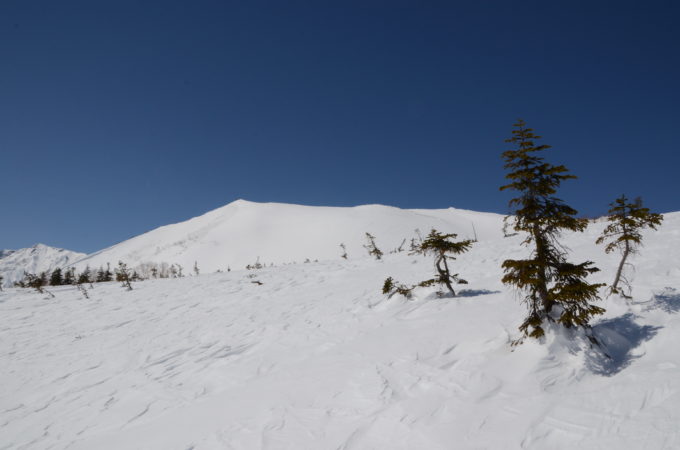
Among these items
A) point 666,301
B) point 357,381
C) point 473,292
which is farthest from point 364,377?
point 666,301

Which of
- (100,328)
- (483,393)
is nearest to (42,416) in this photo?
(100,328)

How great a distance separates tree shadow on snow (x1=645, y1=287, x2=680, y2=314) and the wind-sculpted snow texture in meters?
0.06

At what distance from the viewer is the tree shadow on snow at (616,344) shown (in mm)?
6281

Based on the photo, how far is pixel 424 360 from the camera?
7.77 m

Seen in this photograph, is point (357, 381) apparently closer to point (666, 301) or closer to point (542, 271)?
point (542, 271)

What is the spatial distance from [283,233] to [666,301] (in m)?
112

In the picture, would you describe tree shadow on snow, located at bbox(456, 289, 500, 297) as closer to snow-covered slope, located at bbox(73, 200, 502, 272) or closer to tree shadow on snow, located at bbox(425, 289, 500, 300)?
tree shadow on snow, located at bbox(425, 289, 500, 300)

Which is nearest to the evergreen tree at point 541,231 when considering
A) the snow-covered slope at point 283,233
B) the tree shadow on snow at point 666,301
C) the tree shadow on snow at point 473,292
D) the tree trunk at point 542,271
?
the tree trunk at point 542,271

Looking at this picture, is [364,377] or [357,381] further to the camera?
[364,377]

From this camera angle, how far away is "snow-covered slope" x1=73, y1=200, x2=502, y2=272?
97438 millimetres

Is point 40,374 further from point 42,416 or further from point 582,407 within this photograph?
point 582,407

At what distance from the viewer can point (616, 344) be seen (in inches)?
272

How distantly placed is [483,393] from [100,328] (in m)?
18.5

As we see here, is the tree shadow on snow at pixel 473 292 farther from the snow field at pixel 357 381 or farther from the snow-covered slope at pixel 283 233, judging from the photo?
the snow-covered slope at pixel 283 233
